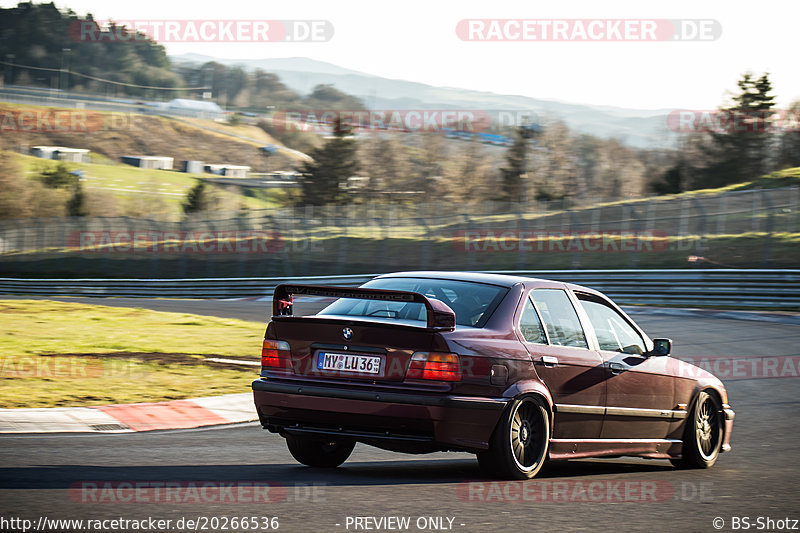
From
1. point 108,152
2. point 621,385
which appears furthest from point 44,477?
point 108,152

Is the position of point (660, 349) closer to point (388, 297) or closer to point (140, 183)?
point (388, 297)

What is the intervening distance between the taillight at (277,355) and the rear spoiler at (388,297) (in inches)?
10.1

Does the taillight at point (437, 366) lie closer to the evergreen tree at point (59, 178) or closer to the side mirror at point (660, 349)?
the side mirror at point (660, 349)

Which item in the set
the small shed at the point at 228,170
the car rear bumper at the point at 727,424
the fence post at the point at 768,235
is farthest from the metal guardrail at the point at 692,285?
the small shed at the point at 228,170

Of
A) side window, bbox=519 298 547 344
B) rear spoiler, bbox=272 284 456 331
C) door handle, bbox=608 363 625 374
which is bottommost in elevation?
door handle, bbox=608 363 625 374

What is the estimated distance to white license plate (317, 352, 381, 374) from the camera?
21.5 ft

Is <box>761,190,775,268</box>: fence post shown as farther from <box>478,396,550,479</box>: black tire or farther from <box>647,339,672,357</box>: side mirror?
<box>478,396,550,479</box>: black tire

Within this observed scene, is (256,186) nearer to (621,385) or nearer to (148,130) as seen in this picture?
(148,130)

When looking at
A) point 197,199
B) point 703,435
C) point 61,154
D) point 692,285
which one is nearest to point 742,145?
point 197,199

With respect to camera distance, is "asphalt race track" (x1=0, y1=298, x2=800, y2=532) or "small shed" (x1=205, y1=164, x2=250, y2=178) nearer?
"asphalt race track" (x1=0, y1=298, x2=800, y2=532)

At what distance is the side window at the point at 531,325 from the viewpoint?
6965 mm

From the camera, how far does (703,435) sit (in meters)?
8.46

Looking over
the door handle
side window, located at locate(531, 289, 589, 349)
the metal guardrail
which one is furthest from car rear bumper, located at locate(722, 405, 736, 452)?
the metal guardrail

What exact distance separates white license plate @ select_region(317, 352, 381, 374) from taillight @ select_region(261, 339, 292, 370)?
0.89 feet
